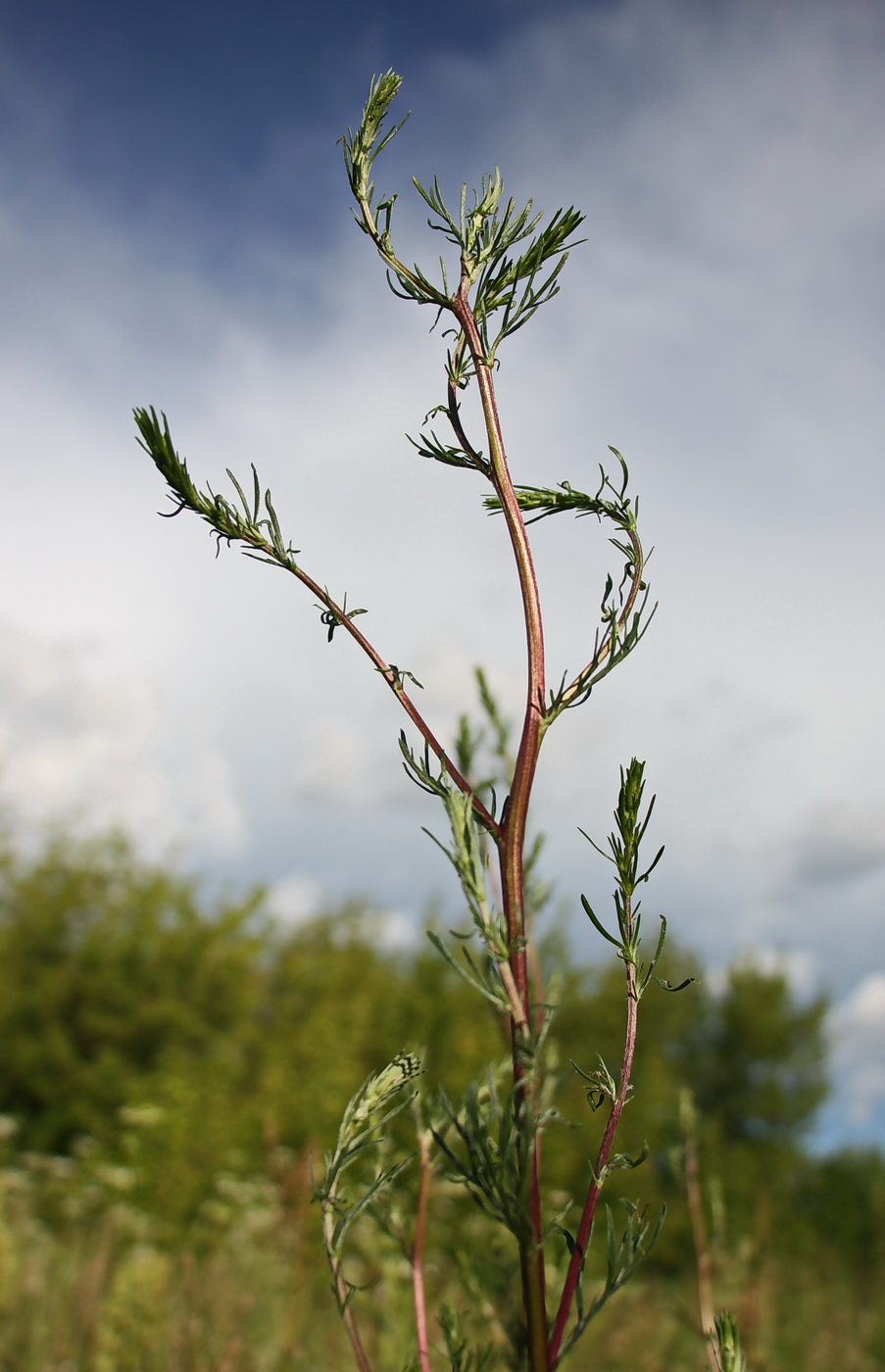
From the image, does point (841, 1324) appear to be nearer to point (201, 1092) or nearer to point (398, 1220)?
point (201, 1092)

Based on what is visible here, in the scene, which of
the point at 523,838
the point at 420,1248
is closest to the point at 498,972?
the point at 523,838

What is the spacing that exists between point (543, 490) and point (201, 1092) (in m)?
13.1

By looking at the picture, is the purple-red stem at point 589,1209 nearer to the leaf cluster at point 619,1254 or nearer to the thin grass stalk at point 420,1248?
the leaf cluster at point 619,1254

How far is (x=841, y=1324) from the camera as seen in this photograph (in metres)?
9.18

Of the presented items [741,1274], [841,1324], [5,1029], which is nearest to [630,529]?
[741,1274]

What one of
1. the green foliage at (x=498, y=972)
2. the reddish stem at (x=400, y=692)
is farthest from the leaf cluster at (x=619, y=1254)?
the reddish stem at (x=400, y=692)

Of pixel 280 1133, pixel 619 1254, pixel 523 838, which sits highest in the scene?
pixel 280 1133

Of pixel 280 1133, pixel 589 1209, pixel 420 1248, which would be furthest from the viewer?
pixel 280 1133

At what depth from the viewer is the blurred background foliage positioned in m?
4.83

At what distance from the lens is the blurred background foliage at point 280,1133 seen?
4.83 meters

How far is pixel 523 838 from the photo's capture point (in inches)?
38.7

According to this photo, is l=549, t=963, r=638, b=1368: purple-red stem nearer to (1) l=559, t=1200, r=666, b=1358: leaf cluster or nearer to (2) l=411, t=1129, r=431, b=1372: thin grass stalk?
(1) l=559, t=1200, r=666, b=1358: leaf cluster

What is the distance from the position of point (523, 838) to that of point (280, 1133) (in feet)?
54.6

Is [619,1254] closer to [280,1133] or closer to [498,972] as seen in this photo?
[498,972]
